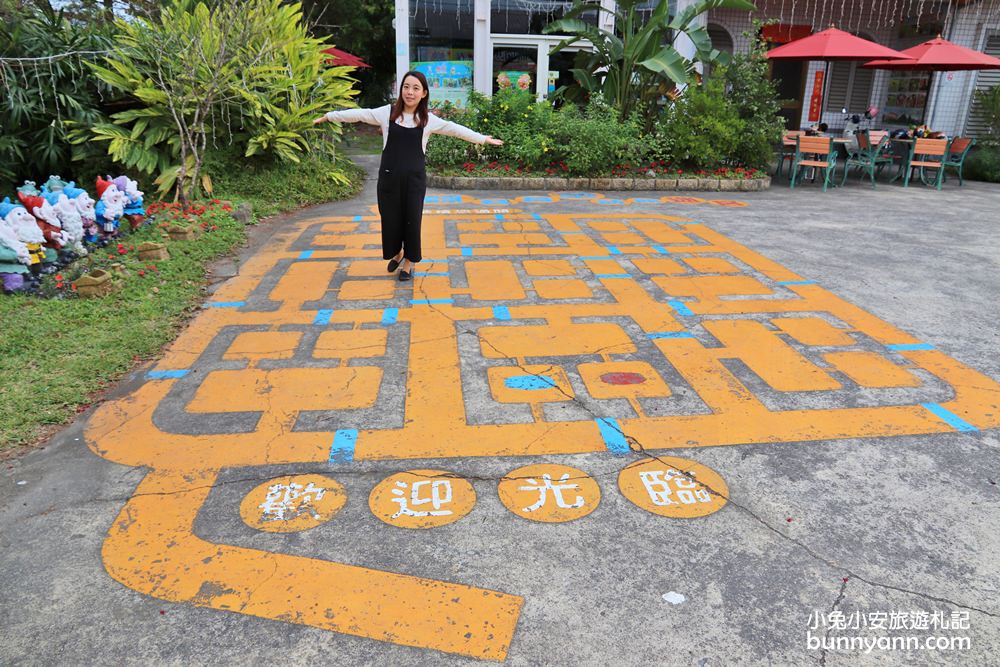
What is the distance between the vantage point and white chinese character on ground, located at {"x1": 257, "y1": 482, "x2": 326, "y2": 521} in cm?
239

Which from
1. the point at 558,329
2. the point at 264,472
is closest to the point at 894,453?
the point at 558,329

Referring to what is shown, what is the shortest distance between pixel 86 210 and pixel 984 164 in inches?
523

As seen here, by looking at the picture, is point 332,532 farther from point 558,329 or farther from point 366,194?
point 366,194

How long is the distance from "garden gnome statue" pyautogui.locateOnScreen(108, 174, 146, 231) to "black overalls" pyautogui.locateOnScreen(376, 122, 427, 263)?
8.40 feet

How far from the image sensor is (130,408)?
3141mm

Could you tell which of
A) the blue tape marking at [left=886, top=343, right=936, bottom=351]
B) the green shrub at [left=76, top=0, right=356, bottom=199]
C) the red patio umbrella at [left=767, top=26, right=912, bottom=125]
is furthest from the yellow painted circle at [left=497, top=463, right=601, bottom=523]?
the red patio umbrella at [left=767, top=26, right=912, bottom=125]

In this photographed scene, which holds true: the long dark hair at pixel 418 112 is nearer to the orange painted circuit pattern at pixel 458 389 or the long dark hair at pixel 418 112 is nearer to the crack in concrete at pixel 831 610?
the orange painted circuit pattern at pixel 458 389

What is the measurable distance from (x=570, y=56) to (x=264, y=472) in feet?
43.0

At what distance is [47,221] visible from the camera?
4770 mm

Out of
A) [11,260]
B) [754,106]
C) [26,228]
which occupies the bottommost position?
[11,260]

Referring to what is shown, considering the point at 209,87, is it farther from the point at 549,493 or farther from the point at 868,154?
the point at 868,154

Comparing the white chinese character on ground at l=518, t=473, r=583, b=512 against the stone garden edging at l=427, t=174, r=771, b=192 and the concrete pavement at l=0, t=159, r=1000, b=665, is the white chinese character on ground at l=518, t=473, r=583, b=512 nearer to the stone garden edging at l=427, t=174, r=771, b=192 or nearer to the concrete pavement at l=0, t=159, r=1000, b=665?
the concrete pavement at l=0, t=159, r=1000, b=665

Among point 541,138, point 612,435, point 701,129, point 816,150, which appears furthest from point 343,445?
point 816,150

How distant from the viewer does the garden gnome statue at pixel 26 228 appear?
4.40m
